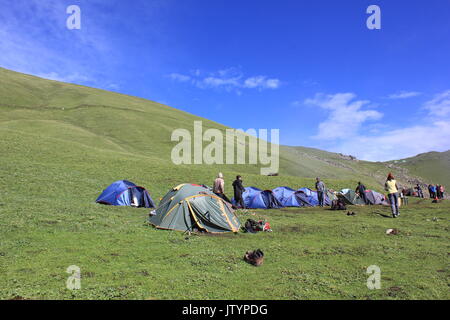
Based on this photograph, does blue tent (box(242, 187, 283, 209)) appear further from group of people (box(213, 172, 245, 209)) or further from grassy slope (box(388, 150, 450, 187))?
grassy slope (box(388, 150, 450, 187))

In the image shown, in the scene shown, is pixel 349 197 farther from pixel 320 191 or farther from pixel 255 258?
pixel 255 258

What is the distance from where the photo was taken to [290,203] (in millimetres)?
26953

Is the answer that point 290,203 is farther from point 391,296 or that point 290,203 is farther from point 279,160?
A: point 279,160

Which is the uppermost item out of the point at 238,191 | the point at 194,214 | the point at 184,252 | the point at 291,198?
the point at 238,191

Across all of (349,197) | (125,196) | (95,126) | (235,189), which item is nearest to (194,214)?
(235,189)

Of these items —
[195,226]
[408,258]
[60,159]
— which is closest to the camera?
[408,258]

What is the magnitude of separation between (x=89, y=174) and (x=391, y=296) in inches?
1200

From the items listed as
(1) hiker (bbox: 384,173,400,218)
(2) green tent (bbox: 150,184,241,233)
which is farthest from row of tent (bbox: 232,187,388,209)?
(2) green tent (bbox: 150,184,241,233)

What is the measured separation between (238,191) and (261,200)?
368cm

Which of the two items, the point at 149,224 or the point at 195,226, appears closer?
the point at 195,226

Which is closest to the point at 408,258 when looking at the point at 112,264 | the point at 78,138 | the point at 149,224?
the point at 112,264

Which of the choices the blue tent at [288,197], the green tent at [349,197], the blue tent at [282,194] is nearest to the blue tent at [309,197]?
the blue tent at [288,197]

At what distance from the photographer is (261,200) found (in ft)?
84.2

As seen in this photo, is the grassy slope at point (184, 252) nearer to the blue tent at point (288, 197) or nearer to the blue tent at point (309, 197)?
the blue tent at point (288, 197)
